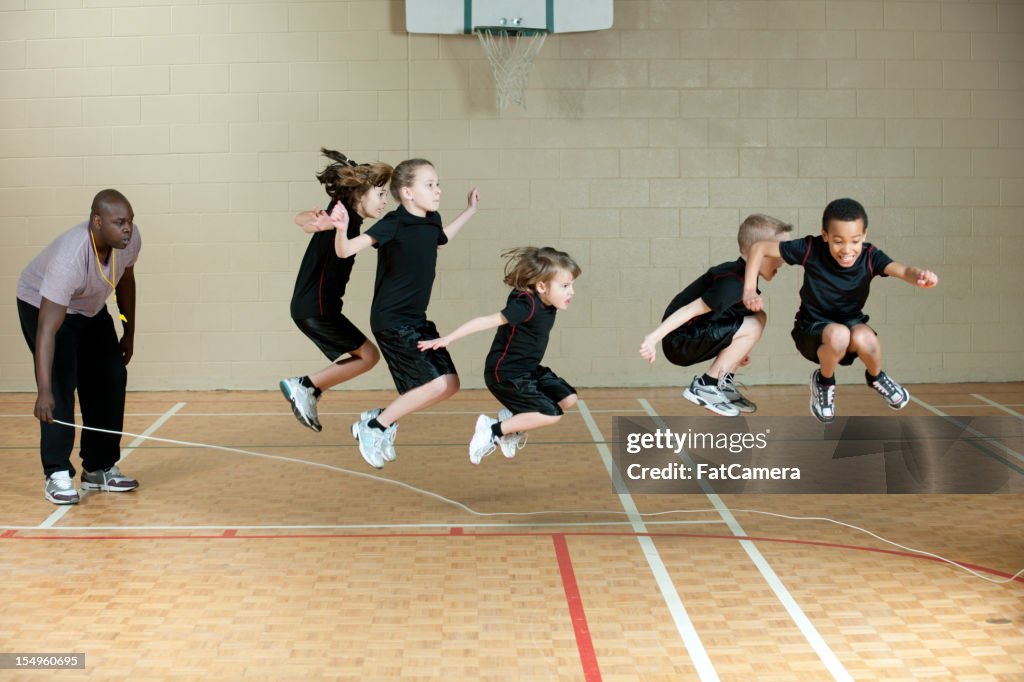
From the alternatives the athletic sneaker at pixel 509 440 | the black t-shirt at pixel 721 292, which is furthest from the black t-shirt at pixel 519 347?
the black t-shirt at pixel 721 292

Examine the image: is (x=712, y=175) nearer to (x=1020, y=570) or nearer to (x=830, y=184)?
(x=830, y=184)

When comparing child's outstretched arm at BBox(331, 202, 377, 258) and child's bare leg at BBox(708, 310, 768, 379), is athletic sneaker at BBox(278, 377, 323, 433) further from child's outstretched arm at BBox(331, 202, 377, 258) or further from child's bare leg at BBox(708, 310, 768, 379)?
child's bare leg at BBox(708, 310, 768, 379)

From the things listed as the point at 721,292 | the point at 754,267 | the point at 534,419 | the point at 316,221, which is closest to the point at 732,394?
the point at 721,292

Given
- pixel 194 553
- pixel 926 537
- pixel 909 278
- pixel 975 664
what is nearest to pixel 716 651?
pixel 975 664

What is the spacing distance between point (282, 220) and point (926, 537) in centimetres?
541

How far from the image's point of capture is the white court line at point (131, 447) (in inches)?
205

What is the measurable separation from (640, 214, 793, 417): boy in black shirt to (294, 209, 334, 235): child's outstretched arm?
1.37 meters

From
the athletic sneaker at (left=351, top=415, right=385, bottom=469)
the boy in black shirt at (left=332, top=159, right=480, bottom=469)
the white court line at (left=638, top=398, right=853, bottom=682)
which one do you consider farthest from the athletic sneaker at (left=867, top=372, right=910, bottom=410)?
the athletic sneaker at (left=351, top=415, right=385, bottom=469)

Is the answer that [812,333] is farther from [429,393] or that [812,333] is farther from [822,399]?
[429,393]

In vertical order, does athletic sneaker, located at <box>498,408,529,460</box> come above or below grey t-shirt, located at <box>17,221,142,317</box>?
below

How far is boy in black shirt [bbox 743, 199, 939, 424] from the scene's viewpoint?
3.78 m

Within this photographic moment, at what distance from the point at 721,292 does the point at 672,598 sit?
3.90ft

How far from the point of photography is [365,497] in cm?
567

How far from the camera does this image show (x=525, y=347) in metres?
4.36
